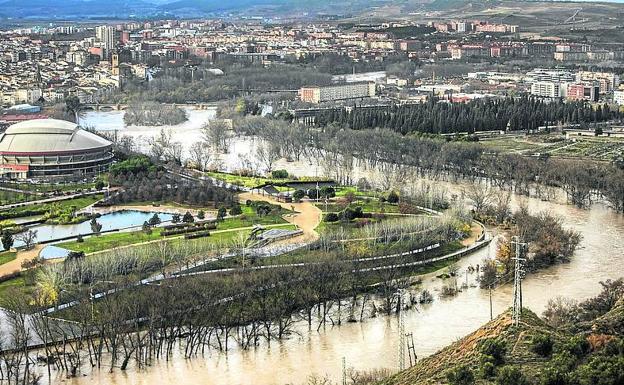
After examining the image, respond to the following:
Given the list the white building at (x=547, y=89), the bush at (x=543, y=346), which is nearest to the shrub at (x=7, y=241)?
the bush at (x=543, y=346)

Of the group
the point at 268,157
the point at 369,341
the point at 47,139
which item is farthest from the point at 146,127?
the point at 369,341

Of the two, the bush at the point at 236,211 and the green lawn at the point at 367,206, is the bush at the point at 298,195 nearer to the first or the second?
the green lawn at the point at 367,206

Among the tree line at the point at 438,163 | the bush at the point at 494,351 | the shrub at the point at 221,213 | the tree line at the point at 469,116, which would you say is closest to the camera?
the bush at the point at 494,351

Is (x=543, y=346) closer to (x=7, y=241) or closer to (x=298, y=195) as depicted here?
(x=7, y=241)

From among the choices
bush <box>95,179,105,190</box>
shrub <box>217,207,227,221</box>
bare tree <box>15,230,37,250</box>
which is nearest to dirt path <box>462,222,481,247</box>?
shrub <box>217,207,227,221</box>

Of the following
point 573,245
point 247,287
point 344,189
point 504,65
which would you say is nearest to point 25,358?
point 247,287

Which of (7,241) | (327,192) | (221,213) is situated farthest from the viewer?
(327,192)
